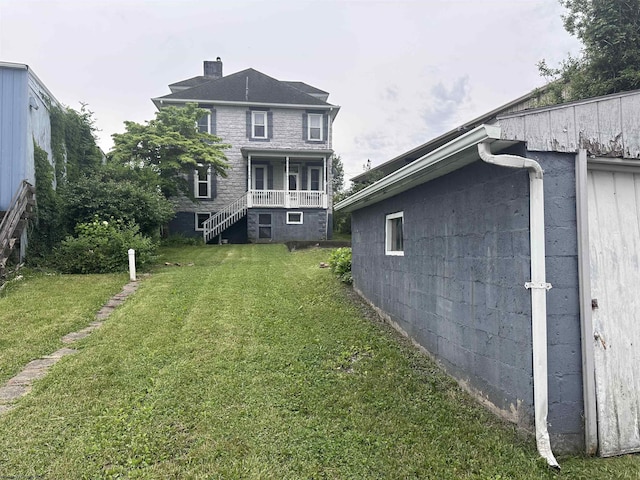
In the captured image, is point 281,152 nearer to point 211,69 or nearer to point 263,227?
point 263,227

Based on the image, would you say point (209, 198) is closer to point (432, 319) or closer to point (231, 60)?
point (231, 60)

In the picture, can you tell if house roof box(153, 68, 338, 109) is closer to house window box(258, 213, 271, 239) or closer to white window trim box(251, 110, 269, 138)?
white window trim box(251, 110, 269, 138)

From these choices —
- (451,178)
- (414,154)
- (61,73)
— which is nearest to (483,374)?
(451,178)

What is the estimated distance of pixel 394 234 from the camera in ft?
19.1

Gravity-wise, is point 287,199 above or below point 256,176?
below

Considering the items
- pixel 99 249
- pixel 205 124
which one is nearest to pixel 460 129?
pixel 99 249

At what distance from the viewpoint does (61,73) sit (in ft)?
45.8

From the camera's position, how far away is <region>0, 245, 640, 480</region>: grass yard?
260 cm

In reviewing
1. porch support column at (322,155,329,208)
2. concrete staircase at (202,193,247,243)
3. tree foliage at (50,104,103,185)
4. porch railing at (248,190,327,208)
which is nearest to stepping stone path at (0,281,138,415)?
tree foliage at (50,104,103,185)

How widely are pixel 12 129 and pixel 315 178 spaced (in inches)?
517

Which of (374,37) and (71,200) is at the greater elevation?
(374,37)

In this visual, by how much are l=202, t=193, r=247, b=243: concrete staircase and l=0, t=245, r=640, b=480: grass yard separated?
40.7ft

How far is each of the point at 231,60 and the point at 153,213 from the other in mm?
15837

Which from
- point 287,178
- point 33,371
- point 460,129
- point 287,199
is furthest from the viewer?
point 287,199
